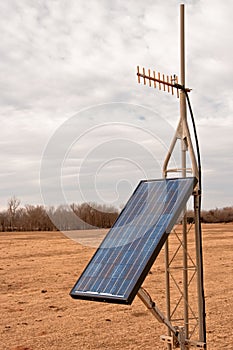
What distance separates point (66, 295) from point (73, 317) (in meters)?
3.23

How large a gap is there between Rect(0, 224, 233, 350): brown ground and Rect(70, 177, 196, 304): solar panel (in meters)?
3.23

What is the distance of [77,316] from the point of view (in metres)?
12.9

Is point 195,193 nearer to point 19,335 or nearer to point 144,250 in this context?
point 144,250

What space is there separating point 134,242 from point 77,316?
6120mm

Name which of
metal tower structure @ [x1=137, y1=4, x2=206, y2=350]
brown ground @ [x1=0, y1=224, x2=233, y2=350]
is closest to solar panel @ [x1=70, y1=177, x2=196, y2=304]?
metal tower structure @ [x1=137, y1=4, x2=206, y2=350]

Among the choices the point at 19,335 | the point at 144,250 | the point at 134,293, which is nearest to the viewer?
the point at 134,293

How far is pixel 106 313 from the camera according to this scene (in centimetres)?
1313

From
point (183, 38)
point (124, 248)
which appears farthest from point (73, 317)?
point (183, 38)

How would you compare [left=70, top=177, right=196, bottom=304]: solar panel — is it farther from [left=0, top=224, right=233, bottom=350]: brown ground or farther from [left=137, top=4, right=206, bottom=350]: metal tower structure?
[left=0, top=224, right=233, bottom=350]: brown ground

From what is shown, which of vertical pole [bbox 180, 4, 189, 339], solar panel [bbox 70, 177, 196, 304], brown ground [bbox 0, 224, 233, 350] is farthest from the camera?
brown ground [bbox 0, 224, 233, 350]

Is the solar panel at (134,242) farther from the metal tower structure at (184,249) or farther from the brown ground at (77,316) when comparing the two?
the brown ground at (77,316)

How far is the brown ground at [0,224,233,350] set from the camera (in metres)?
10.5

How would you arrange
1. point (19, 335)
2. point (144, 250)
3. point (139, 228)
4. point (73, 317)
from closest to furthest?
1. point (144, 250)
2. point (139, 228)
3. point (19, 335)
4. point (73, 317)

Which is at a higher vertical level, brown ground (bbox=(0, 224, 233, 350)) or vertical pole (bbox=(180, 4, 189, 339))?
vertical pole (bbox=(180, 4, 189, 339))
